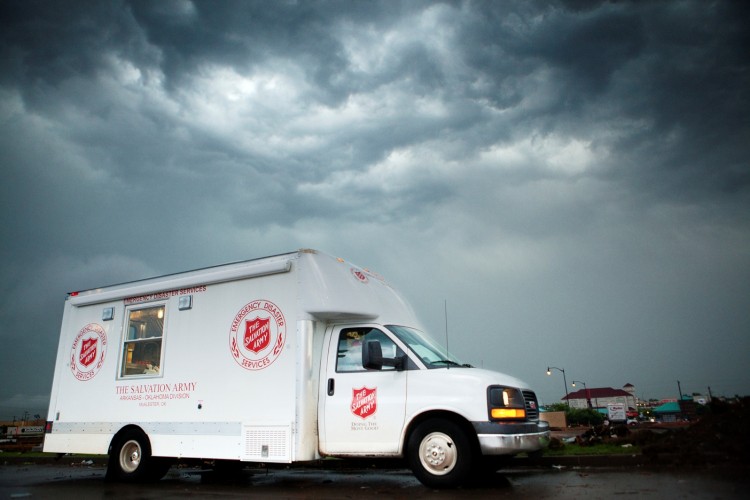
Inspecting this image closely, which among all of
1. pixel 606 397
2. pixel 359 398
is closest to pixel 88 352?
pixel 359 398

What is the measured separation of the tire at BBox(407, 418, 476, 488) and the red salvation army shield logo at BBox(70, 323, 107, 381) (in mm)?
5817

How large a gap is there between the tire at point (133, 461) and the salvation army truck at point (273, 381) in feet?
0.07

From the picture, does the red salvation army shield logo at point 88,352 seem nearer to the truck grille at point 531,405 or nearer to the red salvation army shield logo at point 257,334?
the red salvation army shield logo at point 257,334

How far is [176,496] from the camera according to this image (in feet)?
21.7

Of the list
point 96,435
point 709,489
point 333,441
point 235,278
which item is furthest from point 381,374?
point 96,435

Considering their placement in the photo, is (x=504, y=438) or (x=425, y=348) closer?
(x=504, y=438)

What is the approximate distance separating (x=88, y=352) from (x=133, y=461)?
2171 mm

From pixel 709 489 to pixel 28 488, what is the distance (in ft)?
30.3

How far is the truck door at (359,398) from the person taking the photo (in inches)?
258

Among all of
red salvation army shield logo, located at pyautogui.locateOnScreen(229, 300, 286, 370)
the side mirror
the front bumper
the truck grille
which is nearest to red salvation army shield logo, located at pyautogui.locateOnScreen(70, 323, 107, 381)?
red salvation army shield logo, located at pyautogui.locateOnScreen(229, 300, 286, 370)

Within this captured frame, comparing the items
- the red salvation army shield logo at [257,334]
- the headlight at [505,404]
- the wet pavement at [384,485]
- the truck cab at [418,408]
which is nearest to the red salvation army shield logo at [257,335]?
the red salvation army shield logo at [257,334]

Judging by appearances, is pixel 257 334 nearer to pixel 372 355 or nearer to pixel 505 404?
pixel 372 355

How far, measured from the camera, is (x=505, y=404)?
6.19 m

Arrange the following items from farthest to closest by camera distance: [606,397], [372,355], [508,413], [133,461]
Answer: [606,397]
[133,461]
[372,355]
[508,413]
